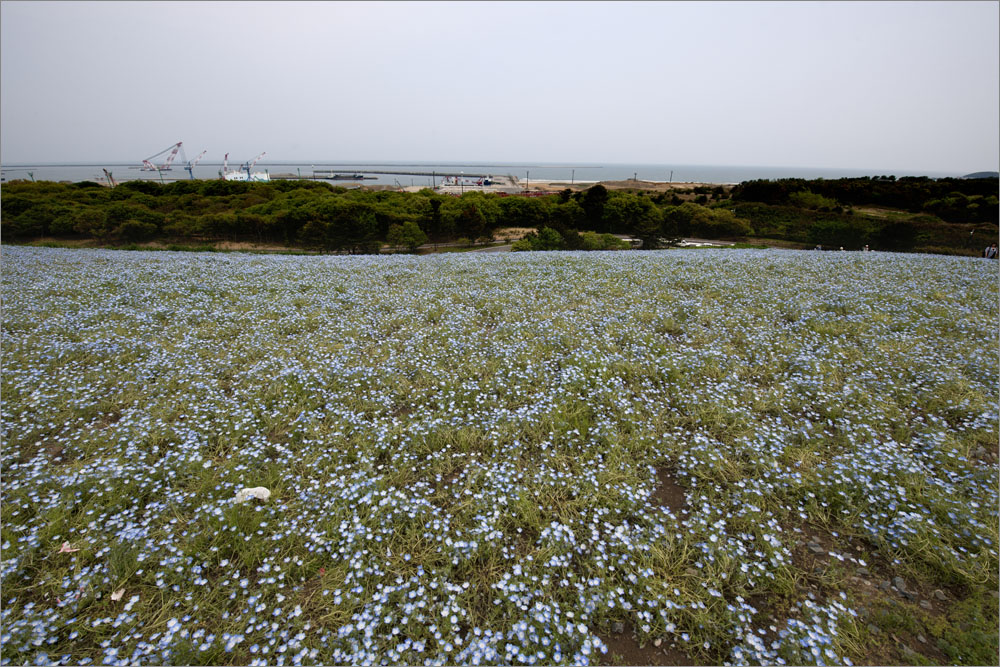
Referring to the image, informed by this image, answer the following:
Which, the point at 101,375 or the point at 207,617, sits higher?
the point at 101,375

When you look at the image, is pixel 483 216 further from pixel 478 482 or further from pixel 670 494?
pixel 670 494

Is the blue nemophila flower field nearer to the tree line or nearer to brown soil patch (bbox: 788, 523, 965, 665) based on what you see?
brown soil patch (bbox: 788, 523, 965, 665)

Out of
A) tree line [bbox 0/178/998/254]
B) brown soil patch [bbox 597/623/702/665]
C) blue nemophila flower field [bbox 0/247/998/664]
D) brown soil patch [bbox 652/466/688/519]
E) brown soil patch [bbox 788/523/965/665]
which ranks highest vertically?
tree line [bbox 0/178/998/254]

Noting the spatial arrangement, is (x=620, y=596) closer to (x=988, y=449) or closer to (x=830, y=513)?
(x=830, y=513)

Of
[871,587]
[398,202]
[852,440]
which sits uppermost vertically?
[398,202]

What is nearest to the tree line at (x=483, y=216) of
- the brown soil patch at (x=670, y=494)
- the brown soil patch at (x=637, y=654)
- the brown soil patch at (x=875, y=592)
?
the brown soil patch at (x=670, y=494)

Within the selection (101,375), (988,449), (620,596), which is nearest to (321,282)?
(101,375)

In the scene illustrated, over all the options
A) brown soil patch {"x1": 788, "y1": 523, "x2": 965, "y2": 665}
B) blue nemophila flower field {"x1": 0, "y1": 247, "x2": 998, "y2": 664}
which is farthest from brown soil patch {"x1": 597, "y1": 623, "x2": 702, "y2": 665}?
brown soil patch {"x1": 788, "y1": 523, "x2": 965, "y2": 665}
